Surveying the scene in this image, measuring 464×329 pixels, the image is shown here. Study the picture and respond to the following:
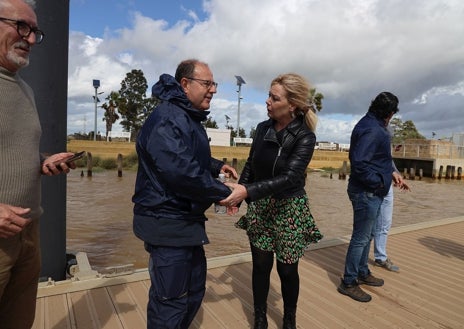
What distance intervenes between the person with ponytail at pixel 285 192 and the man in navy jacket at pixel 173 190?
708 mm

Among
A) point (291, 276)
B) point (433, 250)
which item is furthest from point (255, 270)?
point (433, 250)

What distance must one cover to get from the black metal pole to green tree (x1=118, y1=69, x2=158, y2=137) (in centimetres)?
4672

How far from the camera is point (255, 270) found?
9.00 ft

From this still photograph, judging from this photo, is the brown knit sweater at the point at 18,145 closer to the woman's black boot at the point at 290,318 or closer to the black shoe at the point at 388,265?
the woman's black boot at the point at 290,318

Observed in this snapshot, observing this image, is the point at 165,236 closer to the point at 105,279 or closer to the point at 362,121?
the point at 105,279

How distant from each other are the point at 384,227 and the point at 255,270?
218 cm

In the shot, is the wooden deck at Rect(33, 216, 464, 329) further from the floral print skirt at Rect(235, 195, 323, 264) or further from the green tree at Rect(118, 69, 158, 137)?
the green tree at Rect(118, 69, 158, 137)

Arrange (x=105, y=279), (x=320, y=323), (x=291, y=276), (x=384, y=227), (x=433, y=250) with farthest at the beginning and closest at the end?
(x=433, y=250)
(x=384, y=227)
(x=105, y=279)
(x=320, y=323)
(x=291, y=276)

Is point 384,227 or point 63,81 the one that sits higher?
point 63,81

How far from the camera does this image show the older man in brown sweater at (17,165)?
1.50 meters

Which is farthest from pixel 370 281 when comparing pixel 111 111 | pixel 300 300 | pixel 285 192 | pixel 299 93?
pixel 111 111

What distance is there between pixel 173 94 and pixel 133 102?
167 ft

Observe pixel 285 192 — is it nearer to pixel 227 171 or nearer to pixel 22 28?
pixel 227 171

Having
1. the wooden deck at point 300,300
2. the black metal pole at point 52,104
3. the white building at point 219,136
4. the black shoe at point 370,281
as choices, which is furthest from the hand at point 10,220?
the white building at point 219,136
